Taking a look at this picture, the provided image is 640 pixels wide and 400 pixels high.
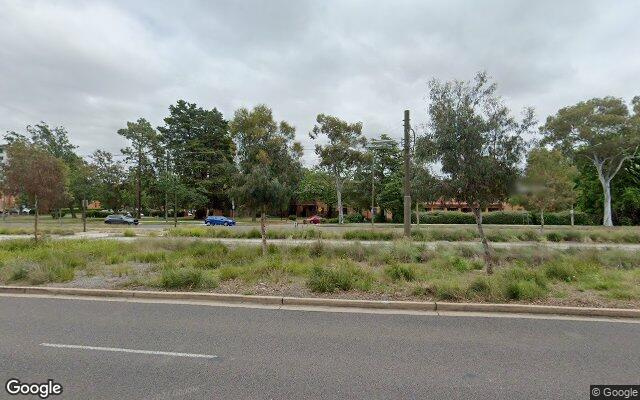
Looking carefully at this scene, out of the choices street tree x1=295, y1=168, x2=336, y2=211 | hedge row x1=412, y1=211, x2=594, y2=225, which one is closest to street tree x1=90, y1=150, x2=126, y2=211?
street tree x1=295, y1=168, x2=336, y2=211

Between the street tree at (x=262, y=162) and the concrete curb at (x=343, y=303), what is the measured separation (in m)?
5.51

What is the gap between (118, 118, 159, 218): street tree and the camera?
184 feet

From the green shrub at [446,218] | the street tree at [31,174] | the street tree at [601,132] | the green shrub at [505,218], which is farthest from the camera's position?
the green shrub at [446,218]

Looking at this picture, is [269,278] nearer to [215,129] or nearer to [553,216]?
[553,216]

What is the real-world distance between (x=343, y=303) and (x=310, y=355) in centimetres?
255

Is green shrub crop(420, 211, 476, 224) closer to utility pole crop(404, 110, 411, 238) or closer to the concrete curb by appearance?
utility pole crop(404, 110, 411, 238)

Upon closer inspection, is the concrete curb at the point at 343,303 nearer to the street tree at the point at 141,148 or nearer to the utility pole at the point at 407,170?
the utility pole at the point at 407,170

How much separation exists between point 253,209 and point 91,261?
5582 mm

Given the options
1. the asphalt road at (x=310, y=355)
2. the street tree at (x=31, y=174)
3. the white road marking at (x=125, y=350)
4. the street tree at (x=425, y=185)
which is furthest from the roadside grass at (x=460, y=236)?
the white road marking at (x=125, y=350)

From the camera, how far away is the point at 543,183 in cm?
1359

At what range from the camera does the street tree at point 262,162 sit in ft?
42.1

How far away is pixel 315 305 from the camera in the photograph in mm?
7102

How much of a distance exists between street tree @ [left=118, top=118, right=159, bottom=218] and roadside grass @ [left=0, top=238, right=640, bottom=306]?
47902mm

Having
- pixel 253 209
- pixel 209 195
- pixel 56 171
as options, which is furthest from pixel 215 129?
pixel 253 209
